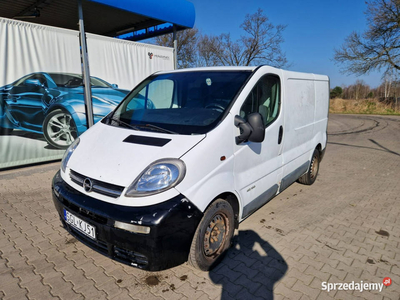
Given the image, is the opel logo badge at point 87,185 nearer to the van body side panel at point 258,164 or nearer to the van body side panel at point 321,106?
the van body side panel at point 258,164

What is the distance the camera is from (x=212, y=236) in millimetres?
2721

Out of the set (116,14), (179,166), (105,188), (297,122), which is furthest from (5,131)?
(297,122)

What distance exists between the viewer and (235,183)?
2830 mm

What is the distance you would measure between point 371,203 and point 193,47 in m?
30.9

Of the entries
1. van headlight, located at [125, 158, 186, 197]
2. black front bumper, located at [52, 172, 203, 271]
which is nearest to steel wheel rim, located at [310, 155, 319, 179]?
black front bumper, located at [52, 172, 203, 271]

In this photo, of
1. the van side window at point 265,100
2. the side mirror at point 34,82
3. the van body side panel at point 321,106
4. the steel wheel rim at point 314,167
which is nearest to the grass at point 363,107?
the van body side panel at point 321,106

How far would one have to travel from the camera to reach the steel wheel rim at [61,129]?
6.51 metres

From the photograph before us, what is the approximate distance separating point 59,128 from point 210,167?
5.43 m

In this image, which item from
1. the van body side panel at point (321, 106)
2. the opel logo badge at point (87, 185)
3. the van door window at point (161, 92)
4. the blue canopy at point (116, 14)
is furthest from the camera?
the blue canopy at point (116, 14)

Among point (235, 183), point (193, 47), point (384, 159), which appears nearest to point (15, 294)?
point (235, 183)

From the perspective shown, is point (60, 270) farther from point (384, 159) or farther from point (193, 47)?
point (193, 47)

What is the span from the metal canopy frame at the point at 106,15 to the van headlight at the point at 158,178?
16.7 ft

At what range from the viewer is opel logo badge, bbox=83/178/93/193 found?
2436 millimetres

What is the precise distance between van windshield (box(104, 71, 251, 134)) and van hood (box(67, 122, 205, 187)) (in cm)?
17
